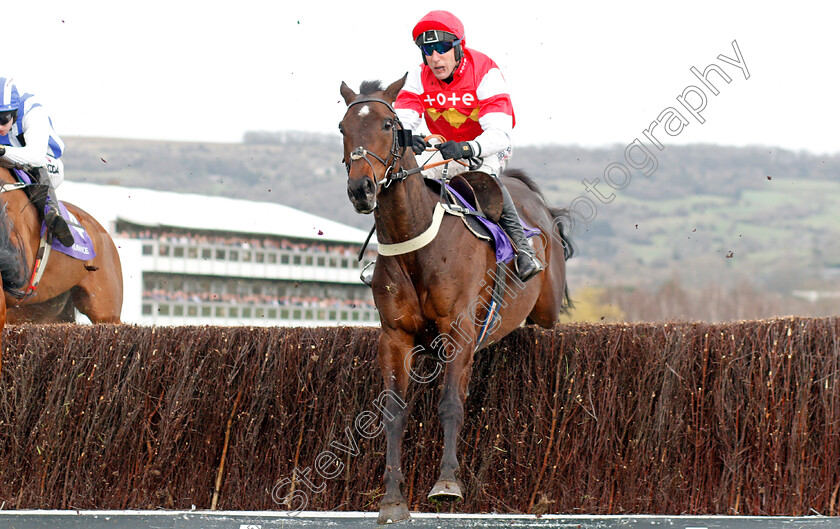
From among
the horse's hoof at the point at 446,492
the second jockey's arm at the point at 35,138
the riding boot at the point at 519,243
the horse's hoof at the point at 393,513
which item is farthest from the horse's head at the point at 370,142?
the second jockey's arm at the point at 35,138

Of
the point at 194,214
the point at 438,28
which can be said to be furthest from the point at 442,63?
the point at 194,214

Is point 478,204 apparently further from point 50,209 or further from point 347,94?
point 50,209

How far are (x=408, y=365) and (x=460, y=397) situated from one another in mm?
358

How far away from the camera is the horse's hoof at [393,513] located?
4.52 m

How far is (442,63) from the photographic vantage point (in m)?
5.41

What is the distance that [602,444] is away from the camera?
19.9 ft

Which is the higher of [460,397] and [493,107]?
[493,107]

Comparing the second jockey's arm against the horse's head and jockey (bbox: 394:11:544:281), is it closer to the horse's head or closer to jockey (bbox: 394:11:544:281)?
jockey (bbox: 394:11:544:281)

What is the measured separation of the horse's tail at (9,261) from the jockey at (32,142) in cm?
94

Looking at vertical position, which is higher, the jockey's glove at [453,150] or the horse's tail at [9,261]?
the jockey's glove at [453,150]

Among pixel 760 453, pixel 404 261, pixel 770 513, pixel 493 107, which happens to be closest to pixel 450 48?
pixel 493 107

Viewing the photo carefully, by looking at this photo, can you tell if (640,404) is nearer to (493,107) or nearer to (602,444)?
(602,444)

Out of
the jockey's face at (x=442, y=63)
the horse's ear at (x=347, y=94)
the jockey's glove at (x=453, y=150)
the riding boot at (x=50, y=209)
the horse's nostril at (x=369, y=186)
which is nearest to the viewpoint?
the horse's nostril at (x=369, y=186)

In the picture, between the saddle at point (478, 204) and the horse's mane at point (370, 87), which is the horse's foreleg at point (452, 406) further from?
the horse's mane at point (370, 87)
